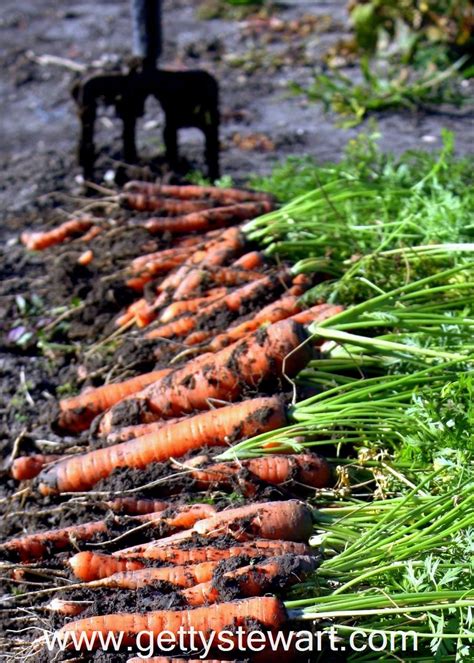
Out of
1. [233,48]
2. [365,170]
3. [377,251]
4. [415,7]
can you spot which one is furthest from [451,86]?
[377,251]

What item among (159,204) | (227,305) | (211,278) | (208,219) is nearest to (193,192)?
(159,204)

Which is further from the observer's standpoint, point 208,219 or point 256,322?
point 208,219

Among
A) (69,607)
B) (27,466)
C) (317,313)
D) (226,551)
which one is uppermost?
(317,313)

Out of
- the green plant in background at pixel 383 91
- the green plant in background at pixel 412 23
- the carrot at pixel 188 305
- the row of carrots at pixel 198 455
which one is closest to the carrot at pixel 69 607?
the row of carrots at pixel 198 455

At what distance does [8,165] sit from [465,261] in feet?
13.1

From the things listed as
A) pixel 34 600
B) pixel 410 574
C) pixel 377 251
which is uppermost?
pixel 377 251

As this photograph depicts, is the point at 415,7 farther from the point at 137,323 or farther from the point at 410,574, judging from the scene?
the point at 410,574

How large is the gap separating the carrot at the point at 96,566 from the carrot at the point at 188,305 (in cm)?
150

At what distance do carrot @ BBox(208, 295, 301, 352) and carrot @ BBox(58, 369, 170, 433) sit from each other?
0.80 ft

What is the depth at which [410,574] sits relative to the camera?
8.63ft

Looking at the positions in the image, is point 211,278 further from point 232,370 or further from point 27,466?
point 27,466

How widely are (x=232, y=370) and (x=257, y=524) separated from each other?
801mm

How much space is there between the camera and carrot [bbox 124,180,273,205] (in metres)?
5.19

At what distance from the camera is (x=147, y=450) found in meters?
3.55
